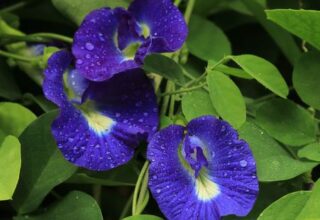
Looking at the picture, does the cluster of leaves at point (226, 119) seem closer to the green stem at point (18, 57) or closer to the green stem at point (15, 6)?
the green stem at point (18, 57)

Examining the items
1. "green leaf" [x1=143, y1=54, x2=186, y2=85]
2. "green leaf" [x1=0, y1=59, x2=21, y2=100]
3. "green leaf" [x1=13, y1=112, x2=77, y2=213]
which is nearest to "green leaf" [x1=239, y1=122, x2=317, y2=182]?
"green leaf" [x1=143, y1=54, x2=186, y2=85]

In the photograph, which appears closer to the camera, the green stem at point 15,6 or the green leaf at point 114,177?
the green leaf at point 114,177

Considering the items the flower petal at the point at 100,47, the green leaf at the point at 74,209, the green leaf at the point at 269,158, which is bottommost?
the green leaf at the point at 74,209

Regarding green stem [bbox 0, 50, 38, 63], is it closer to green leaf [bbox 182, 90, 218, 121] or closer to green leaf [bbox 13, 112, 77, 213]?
green leaf [bbox 13, 112, 77, 213]

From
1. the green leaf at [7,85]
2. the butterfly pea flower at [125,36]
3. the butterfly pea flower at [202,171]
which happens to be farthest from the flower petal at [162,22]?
the green leaf at [7,85]

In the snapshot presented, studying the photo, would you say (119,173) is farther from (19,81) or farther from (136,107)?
(19,81)

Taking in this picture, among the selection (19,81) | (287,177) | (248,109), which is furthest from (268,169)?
(19,81)
